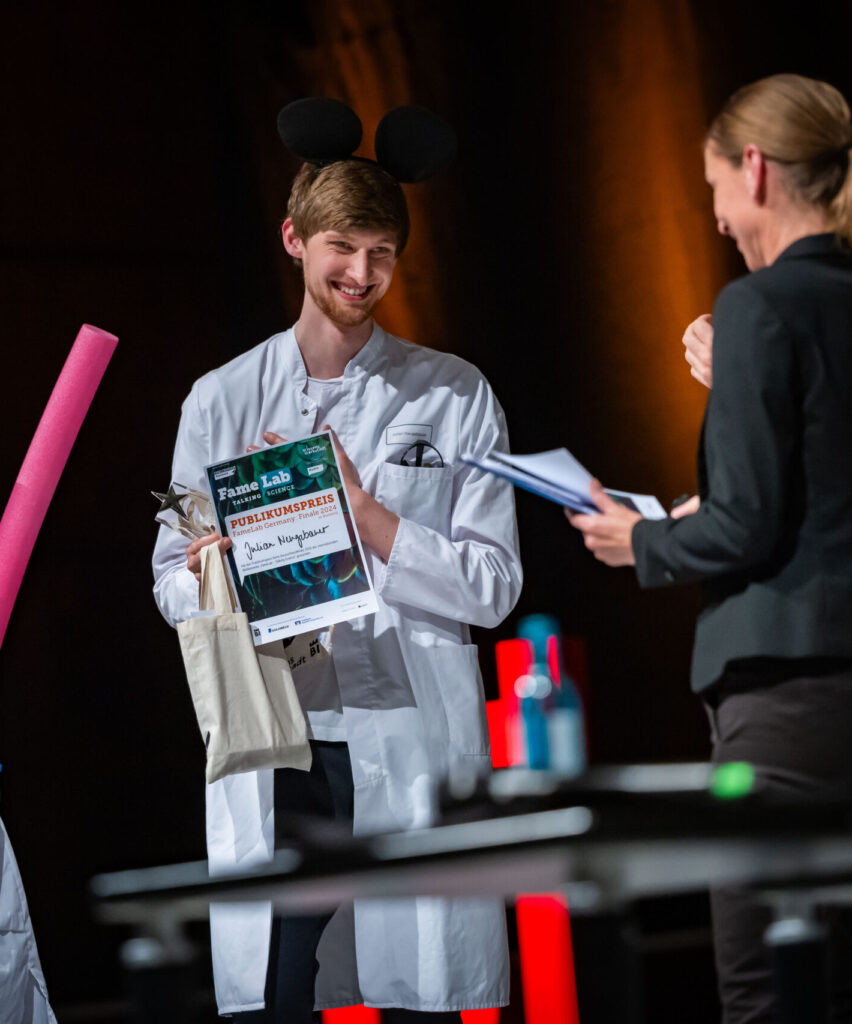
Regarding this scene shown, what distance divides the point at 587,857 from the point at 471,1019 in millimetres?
Result: 1971

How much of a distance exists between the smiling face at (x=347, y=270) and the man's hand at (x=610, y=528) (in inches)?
34.7

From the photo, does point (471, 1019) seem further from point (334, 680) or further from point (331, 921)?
point (334, 680)

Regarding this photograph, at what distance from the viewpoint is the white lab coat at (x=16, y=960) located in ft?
7.90

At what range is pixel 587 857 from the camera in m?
0.84

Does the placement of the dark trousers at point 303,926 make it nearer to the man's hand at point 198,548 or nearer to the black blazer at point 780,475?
the man's hand at point 198,548

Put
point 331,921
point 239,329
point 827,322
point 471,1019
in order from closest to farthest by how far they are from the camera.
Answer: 1. point 827,322
2. point 331,921
3. point 471,1019
4. point 239,329

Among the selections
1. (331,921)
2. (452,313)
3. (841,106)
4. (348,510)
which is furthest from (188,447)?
(841,106)

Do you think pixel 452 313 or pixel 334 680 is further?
pixel 452 313

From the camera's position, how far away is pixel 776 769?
1412mm

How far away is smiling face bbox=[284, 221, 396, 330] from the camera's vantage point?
2391mm

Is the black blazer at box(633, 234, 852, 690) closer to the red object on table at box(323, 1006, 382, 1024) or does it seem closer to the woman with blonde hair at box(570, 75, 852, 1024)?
the woman with blonde hair at box(570, 75, 852, 1024)

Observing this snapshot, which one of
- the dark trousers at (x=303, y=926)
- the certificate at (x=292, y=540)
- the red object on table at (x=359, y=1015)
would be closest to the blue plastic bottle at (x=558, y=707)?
the red object on table at (x=359, y=1015)

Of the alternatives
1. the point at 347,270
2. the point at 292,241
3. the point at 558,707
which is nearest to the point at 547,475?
the point at 347,270

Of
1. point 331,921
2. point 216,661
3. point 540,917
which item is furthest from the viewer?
point 540,917
